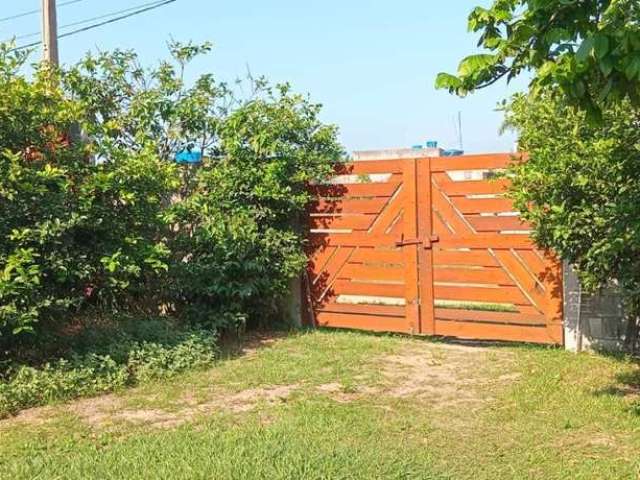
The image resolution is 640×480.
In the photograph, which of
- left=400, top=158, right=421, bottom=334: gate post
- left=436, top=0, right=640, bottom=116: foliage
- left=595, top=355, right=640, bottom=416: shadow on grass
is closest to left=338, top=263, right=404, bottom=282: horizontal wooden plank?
left=400, top=158, right=421, bottom=334: gate post

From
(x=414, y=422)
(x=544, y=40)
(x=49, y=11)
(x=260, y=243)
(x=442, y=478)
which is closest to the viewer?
(x=544, y=40)

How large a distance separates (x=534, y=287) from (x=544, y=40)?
450 cm

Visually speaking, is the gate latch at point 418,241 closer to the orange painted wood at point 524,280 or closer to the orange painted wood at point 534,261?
the orange painted wood at point 524,280

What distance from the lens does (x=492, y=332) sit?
25.5 feet

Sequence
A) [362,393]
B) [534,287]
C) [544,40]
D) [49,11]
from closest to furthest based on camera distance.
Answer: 1. [544,40]
2. [362,393]
3. [534,287]
4. [49,11]

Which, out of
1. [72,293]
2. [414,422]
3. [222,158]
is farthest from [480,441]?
[222,158]

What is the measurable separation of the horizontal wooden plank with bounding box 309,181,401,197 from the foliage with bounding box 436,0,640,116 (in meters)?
4.55

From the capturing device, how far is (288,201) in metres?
8.48

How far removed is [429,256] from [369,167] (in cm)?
122

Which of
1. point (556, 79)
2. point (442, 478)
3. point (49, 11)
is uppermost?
point (49, 11)

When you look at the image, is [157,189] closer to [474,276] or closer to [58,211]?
[58,211]

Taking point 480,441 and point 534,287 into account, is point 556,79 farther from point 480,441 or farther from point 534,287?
point 534,287

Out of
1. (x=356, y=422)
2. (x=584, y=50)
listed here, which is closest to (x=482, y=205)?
(x=356, y=422)

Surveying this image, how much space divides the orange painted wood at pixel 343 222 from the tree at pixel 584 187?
2.09 m
